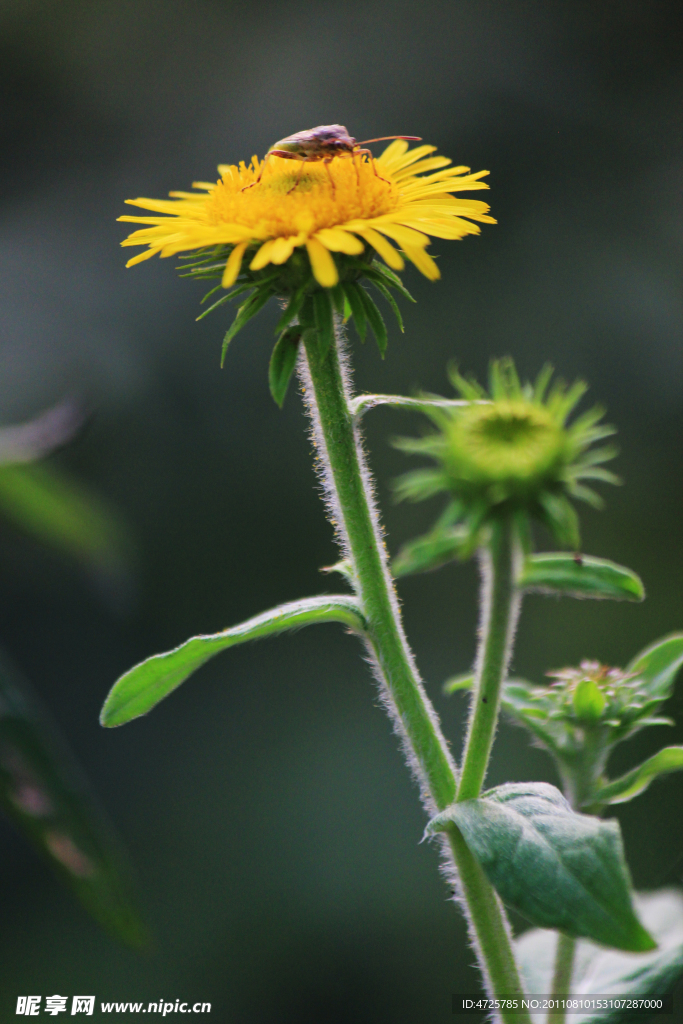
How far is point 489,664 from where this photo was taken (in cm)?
82

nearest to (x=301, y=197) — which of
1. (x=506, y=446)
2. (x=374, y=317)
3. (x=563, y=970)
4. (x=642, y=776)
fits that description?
(x=374, y=317)

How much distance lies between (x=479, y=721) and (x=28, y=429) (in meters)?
0.63

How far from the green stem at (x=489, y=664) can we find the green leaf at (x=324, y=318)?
0.26m

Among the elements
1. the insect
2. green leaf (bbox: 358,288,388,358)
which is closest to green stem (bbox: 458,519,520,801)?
green leaf (bbox: 358,288,388,358)

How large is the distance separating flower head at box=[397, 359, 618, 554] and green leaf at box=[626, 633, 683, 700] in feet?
1.15

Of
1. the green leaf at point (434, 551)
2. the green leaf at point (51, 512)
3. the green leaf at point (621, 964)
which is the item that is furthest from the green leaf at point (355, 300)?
the green leaf at point (621, 964)

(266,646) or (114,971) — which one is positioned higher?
(266,646)

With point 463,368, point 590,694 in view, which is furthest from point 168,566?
point 590,694

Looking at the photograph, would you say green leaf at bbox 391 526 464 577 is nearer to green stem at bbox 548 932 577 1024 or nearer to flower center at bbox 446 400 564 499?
flower center at bbox 446 400 564 499

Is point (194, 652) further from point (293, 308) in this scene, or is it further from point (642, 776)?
point (642, 776)

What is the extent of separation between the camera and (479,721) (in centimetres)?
82

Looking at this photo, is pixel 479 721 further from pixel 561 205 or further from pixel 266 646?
pixel 561 205

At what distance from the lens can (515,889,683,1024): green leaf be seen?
96 cm

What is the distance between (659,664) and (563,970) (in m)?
0.38
